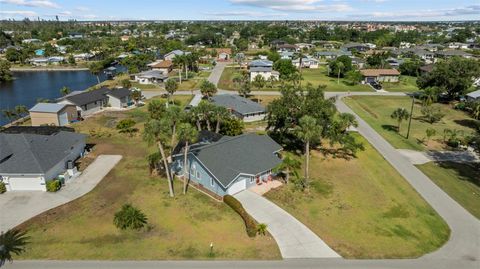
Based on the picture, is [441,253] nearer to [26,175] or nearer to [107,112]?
[26,175]

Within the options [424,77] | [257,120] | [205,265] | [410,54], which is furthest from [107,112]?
[410,54]

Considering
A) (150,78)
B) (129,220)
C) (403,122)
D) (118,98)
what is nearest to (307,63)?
(150,78)

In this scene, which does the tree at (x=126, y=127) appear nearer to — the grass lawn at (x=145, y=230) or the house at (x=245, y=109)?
the grass lawn at (x=145, y=230)

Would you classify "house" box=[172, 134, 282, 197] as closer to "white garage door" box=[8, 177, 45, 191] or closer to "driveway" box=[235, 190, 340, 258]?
"driveway" box=[235, 190, 340, 258]

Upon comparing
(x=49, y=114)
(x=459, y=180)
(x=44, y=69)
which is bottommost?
(x=459, y=180)

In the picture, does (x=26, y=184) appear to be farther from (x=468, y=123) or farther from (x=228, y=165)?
(x=468, y=123)

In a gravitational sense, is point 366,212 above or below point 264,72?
below

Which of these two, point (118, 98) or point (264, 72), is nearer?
point (118, 98)
